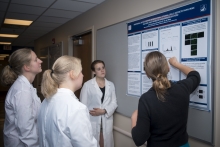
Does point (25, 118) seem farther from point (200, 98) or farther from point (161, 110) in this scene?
point (200, 98)

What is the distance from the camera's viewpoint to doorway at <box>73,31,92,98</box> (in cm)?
351

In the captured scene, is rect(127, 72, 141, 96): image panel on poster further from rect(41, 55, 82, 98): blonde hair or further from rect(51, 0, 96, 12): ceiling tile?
rect(51, 0, 96, 12): ceiling tile

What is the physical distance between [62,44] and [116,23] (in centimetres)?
229

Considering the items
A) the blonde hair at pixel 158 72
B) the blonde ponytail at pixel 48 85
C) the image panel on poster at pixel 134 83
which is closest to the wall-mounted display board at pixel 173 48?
the image panel on poster at pixel 134 83

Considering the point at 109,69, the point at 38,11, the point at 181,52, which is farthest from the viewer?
the point at 38,11

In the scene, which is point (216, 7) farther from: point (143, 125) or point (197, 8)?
point (143, 125)

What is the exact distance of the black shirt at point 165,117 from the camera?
1.21 m

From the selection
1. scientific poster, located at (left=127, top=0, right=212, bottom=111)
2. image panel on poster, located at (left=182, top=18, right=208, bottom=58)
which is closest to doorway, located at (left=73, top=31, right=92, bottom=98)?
scientific poster, located at (left=127, top=0, right=212, bottom=111)

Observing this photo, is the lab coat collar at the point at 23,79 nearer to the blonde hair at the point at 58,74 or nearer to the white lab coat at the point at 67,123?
the blonde hair at the point at 58,74

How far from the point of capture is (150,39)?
1981 mm

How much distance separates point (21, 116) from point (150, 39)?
1.41 m

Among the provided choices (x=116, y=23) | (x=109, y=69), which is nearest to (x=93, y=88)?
(x=109, y=69)

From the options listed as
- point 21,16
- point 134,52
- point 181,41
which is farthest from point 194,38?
point 21,16

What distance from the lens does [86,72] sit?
363cm
